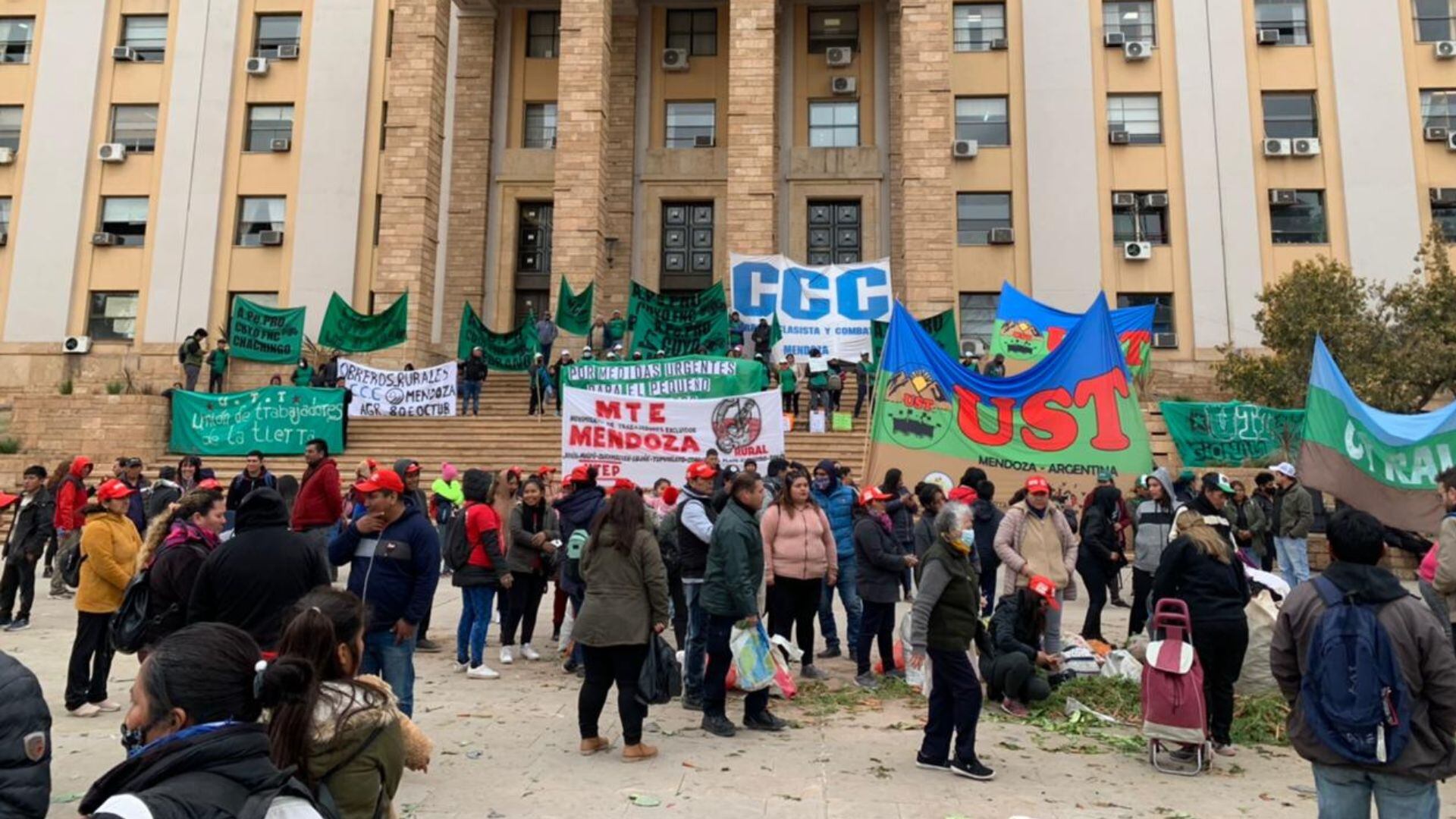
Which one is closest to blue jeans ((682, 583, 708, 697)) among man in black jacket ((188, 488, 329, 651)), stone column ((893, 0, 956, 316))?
man in black jacket ((188, 488, 329, 651))

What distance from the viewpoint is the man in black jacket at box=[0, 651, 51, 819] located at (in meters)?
2.38

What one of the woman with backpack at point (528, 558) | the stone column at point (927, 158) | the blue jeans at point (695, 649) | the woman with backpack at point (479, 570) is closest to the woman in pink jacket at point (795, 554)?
the blue jeans at point (695, 649)

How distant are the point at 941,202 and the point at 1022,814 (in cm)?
Result: 2173

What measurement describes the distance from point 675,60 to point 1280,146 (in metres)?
18.0

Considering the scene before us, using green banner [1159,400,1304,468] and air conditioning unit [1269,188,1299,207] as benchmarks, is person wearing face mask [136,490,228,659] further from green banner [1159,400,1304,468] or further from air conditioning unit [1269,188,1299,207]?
air conditioning unit [1269,188,1299,207]

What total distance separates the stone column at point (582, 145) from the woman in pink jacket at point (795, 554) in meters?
18.2

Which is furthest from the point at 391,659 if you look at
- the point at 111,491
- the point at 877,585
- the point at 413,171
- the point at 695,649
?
the point at 413,171

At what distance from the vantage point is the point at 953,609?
5.40 meters

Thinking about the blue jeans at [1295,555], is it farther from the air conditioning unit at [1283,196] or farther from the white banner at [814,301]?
the air conditioning unit at [1283,196]

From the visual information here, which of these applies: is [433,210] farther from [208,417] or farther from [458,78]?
[208,417]

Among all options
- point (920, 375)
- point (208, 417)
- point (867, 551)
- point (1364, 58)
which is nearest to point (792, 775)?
point (867, 551)

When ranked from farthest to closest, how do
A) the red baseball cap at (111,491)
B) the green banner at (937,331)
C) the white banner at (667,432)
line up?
the green banner at (937,331) < the white banner at (667,432) < the red baseball cap at (111,491)

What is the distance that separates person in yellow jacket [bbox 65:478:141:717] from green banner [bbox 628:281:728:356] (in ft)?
52.0

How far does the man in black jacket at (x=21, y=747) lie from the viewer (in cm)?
238
